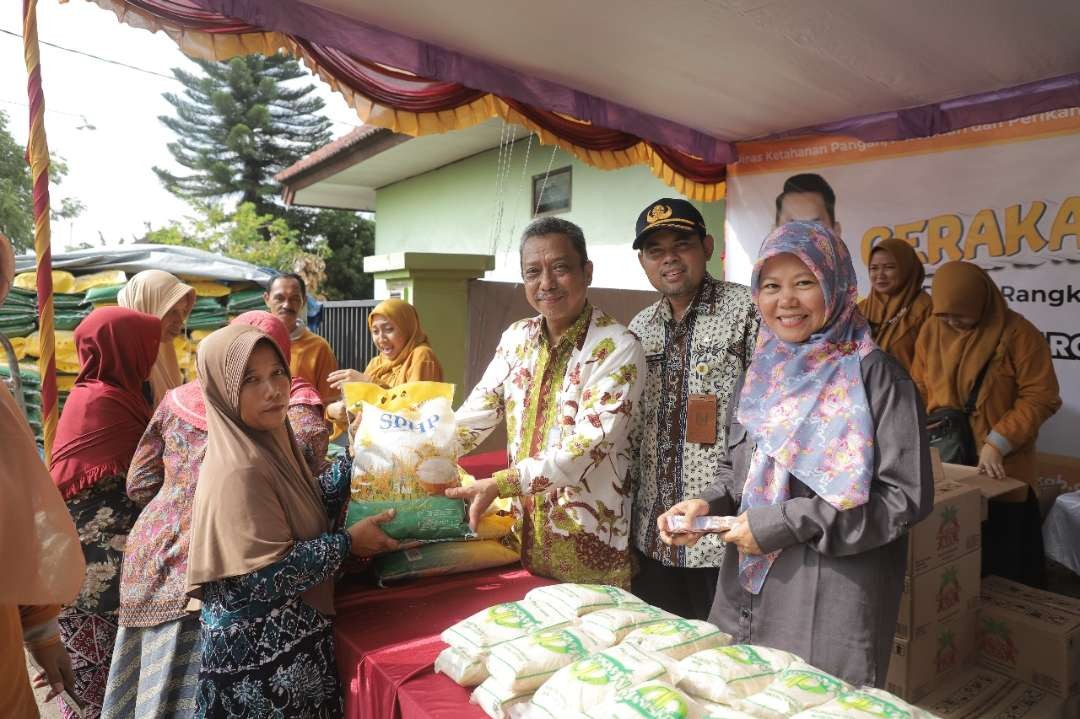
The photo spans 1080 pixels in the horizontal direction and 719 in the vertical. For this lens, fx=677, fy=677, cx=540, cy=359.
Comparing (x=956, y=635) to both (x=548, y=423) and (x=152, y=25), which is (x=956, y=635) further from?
(x=152, y=25)

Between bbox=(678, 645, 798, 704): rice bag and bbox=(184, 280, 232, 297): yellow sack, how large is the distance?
300 inches

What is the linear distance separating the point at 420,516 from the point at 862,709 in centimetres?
118

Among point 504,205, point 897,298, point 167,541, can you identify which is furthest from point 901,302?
point 504,205

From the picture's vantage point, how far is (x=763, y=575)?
1577 mm

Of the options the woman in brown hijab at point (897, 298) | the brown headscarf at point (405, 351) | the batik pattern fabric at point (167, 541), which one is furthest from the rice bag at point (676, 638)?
the woman in brown hijab at point (897, 298)

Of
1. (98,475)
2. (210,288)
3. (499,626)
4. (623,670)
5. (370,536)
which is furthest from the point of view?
(210,288)

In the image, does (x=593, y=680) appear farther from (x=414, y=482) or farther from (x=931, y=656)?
(x=931, y=656)

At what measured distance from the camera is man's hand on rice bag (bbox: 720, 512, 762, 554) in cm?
148

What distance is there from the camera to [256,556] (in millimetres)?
1509

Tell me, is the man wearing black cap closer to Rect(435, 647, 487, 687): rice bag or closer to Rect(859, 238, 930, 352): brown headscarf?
Rect(435, 647, 487, 687): rice bag

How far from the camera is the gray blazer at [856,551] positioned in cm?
141

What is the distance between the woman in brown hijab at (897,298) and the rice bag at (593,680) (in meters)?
3.42

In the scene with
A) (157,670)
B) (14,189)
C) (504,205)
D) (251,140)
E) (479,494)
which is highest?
(251,140)

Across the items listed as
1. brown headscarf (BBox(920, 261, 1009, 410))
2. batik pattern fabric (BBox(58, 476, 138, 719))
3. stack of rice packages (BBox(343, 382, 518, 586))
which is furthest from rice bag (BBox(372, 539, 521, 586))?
brown headscarf (BBox(920, 261, 1009, 410))
